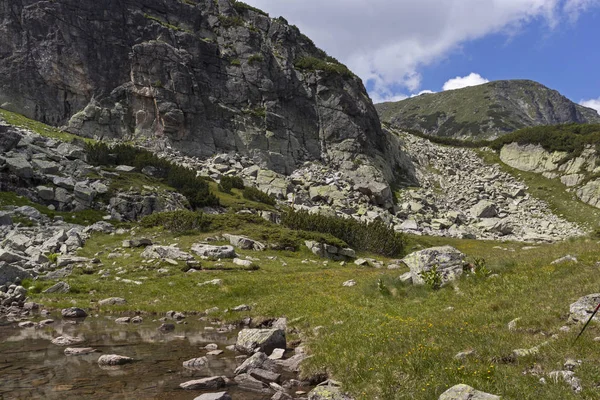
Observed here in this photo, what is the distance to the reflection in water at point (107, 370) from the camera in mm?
9445

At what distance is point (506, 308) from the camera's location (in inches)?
495

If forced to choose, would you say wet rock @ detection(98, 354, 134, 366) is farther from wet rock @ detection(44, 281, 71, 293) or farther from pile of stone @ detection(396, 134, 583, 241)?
pile of stone @ detection(396, 134, 583, 241)

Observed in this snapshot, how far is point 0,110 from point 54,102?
10900mm

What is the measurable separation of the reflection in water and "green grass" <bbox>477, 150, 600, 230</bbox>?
251 ft

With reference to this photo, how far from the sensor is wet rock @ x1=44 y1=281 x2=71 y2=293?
2247cm

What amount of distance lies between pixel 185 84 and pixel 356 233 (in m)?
61.1

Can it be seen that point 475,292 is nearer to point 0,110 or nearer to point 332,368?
point 332,368

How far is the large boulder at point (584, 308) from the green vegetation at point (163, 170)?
5108cm

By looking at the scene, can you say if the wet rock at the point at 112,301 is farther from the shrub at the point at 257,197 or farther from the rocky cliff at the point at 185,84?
the rocky cliff at the point at 185,84

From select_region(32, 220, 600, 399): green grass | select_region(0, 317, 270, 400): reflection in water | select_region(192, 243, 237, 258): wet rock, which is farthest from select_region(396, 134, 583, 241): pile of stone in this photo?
select_region(0, 317, 270, 400): reflection in water

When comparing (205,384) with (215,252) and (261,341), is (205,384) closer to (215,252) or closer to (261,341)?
(261,341)

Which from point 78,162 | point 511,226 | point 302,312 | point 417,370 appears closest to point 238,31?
point 78,162

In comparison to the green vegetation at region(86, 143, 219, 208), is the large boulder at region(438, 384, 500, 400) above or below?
below

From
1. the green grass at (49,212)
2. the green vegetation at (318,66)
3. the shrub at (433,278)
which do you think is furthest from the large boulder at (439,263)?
the green vegetation at (318,66)
